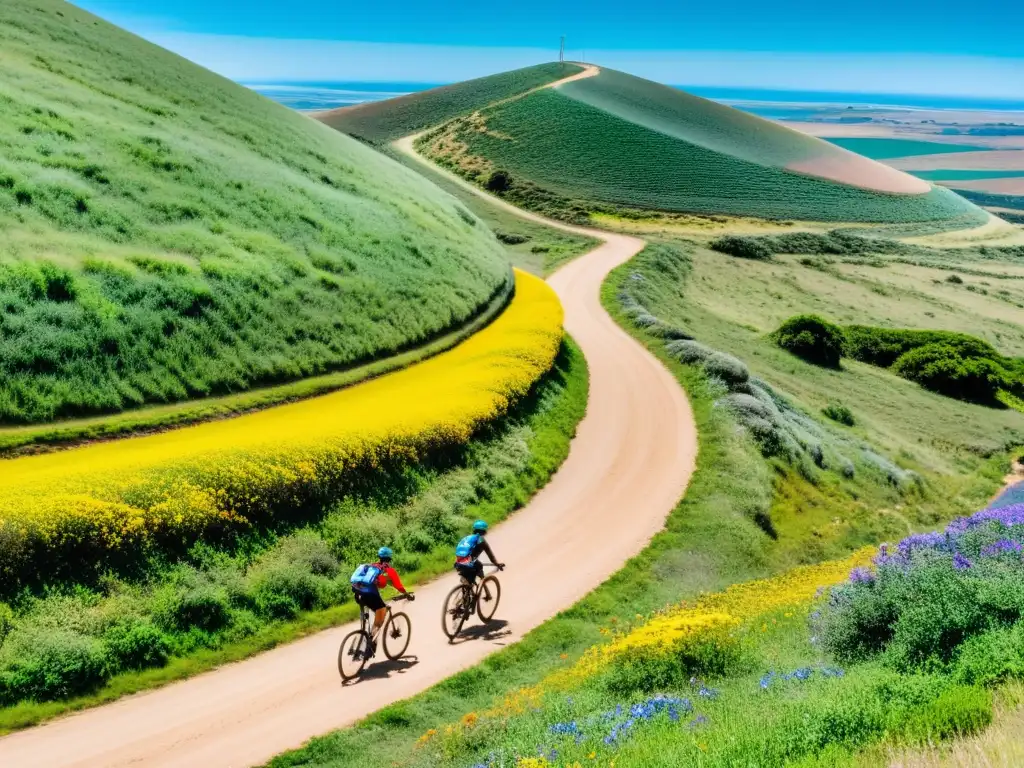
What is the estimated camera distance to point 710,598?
1853cm

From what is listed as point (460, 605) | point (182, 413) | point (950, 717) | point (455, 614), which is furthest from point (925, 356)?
point (950, 717)

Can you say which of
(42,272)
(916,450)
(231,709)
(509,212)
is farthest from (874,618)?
(509,212)

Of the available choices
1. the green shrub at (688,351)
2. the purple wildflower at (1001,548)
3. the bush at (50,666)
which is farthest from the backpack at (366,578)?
the green shrub at (688,351)

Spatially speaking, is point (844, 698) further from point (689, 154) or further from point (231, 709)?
point (689, 154)

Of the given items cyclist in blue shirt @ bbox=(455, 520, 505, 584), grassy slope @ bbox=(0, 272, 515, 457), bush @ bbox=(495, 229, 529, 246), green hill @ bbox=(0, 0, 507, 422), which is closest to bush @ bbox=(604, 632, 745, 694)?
cyclist in blue shirt @ bbox=(455, 520, 505, 584)

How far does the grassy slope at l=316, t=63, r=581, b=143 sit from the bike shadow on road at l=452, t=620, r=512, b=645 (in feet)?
469

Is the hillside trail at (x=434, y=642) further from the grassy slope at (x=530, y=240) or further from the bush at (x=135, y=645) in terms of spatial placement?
the grassy slope at (x=530, y=240)

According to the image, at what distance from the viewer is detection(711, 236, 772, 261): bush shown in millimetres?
88125

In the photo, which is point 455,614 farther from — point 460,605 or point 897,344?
point 897,344

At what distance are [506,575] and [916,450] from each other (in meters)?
27.5

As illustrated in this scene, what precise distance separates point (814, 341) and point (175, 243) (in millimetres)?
39171

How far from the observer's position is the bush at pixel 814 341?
51.0m

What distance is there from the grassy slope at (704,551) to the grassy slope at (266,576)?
3801 millimetres

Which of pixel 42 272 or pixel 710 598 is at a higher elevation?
pixel 42 272
